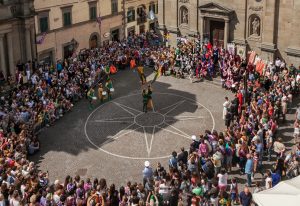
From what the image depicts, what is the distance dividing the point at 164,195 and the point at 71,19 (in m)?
32.6

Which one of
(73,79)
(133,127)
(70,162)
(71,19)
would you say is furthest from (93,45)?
(70,162)

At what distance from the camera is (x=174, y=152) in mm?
24734

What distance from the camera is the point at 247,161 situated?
2388cm

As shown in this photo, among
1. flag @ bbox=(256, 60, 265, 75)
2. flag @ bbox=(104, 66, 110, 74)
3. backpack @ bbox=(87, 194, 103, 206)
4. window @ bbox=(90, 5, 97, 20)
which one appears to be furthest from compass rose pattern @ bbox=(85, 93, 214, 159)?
window @ bbox=(90, 5, 97, 20)

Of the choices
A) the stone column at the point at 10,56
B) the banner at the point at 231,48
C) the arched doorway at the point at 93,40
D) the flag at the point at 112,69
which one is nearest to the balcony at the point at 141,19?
the arched doorway at the point at 93,40

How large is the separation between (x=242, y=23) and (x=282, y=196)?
27.1 metres

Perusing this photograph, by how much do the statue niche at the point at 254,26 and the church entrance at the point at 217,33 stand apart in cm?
310

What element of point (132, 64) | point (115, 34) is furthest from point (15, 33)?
point (115, 34)

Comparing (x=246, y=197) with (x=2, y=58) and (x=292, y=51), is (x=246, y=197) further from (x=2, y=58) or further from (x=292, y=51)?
(x=2, y=58)

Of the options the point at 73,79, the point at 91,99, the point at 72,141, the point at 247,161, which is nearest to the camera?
the point at 247,161

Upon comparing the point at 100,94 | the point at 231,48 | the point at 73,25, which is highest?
the point at 73,25

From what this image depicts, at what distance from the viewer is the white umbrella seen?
55.4 ft

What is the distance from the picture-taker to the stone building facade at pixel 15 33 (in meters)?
38.4

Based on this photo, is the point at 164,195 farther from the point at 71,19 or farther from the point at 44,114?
the point at 71,19
